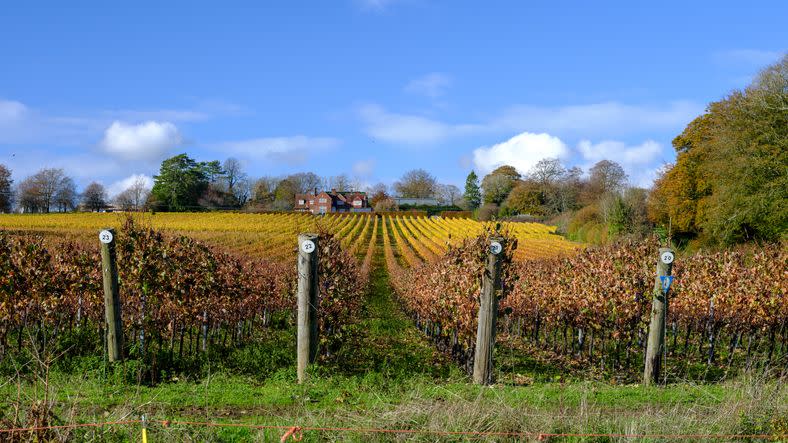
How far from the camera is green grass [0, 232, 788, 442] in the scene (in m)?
4.71

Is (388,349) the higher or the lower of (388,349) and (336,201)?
the lower

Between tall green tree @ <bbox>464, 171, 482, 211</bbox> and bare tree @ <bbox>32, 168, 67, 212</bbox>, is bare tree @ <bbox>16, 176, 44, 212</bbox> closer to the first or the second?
bare tree @ <bbox>32, 168, 67, 212</bbox>

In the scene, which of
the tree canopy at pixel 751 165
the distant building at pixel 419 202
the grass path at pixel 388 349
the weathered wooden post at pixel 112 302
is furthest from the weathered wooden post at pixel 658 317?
the distant building at pixel 419 202

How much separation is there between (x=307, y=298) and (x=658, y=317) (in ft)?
16.8

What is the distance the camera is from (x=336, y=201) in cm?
11050

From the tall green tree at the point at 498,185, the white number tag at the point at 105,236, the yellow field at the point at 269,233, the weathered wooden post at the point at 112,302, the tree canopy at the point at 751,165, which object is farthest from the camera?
the tall green tree at the point at 498,185

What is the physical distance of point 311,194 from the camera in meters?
108

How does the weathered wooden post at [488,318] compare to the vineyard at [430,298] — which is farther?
the vineyard at [430,298]

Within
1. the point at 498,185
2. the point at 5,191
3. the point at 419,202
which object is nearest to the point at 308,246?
the point at 5,191

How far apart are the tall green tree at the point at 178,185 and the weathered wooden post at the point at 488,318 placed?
250 feet

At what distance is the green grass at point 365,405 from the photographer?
471 centimetres

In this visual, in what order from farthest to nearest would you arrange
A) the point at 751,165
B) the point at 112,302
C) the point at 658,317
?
1. the point at 751,165
2. the point at 658,317
3. the point at 112,302

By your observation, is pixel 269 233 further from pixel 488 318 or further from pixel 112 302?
pixel 488 318

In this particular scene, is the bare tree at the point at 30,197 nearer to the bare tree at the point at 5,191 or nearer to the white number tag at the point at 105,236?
the bare tree at the point at 5,191
